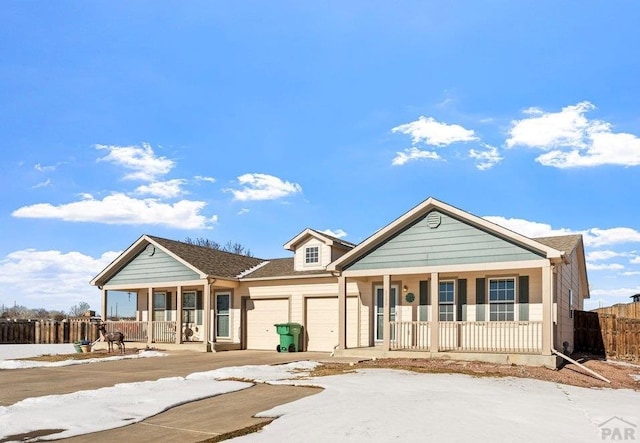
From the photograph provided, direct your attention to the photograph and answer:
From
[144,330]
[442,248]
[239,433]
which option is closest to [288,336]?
[144,330]

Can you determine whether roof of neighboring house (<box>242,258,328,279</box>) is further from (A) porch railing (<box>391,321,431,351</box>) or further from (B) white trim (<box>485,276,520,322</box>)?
(B) white trim (<box>485,276,520,322</box>)

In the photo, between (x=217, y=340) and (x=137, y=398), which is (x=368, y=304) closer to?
(x=217, y=340)

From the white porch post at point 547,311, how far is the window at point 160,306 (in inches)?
651

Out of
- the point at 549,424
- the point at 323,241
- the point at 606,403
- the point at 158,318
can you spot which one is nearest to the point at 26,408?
the point at 549,424

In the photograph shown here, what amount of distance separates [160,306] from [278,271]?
6.05 metres

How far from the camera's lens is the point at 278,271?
25562 mm

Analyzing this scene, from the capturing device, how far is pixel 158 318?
27.8 meters

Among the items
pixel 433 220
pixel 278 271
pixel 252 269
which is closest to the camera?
pixel 433 220

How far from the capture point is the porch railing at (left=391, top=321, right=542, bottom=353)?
18.2 meters

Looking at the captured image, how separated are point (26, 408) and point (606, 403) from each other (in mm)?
9936

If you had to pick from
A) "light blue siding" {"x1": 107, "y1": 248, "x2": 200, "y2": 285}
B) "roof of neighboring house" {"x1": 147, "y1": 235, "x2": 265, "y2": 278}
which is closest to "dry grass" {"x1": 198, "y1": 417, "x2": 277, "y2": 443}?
"roof of neighboring house" {"x1": 147, "y1": 235, "x2": 265, "y2": 278}

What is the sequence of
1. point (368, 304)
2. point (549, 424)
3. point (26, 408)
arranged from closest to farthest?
point (549, 424), point (26, 408), point (368, 304)

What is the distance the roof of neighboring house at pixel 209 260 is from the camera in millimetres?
25172

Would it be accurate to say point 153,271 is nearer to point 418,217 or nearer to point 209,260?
point 209,260
